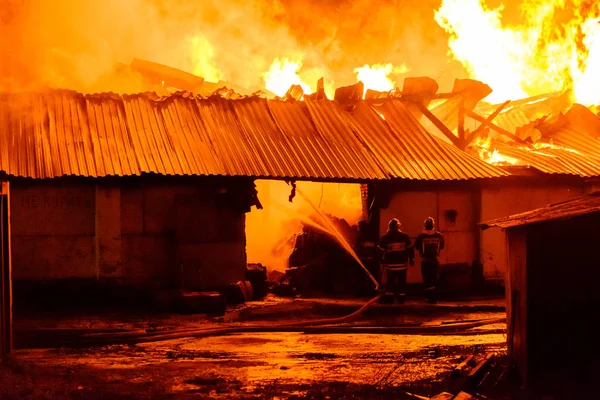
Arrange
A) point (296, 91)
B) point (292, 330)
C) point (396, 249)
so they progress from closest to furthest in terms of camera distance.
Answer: point (292, 330) → point (396, 249) → point (296, 91)

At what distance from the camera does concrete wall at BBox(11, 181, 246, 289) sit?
1458cm

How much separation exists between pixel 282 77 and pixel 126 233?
17221mm

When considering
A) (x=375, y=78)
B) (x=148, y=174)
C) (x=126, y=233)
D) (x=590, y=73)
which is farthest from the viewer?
(x=375, y=78)

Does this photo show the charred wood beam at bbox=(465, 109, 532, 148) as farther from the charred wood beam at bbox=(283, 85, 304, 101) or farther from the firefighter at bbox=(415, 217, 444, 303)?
the firefighter at bbox=(415, 217, 444, 303)

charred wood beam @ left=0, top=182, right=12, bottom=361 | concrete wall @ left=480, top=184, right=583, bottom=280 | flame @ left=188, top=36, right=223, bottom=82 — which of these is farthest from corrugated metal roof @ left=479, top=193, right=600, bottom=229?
flame @ left=188, top=36, right=223, bottom=82

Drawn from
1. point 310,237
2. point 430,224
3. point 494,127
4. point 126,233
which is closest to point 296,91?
point 310,237

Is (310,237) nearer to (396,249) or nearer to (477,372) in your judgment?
(396,249)

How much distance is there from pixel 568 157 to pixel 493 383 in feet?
38.4

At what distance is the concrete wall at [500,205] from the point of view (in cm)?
1702

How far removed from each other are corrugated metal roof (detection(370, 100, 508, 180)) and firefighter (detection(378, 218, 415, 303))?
1672 millimetres

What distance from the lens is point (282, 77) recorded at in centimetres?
3080

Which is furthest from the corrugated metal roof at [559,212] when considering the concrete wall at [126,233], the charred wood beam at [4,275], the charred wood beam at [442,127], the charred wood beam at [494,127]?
the charred wood beam at [494,127]

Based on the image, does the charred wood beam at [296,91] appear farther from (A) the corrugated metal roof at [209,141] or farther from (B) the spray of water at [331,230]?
(B) the spray of water at [331,230]

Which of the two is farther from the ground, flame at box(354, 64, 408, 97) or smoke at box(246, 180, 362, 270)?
flame at box(354, 64, 408, 97)
